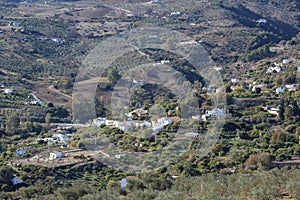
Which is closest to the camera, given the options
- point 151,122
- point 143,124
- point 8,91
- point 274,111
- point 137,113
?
point 143,124

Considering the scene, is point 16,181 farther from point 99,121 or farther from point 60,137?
point 99,121

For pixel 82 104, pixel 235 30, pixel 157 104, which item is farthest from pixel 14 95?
pixel 235 30

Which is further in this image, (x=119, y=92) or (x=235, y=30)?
(x=235, y=30)

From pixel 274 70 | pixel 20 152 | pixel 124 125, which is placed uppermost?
pixel 124 125

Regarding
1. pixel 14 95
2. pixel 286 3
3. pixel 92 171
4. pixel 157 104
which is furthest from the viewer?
pixel 286 3

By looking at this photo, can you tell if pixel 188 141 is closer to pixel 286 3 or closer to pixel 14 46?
pixel 14 46

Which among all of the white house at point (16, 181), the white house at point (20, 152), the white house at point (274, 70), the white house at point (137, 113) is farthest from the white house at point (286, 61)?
the white house at point (16, 181)

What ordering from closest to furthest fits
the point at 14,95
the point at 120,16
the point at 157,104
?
the point at 157,104, the point at 14,95, the point at 120,16

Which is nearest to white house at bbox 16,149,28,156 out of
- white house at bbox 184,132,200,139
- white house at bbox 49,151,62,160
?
white house at bbox 49,151,62,160

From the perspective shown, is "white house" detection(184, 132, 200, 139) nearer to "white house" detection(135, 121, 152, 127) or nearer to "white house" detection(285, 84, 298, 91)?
"white house" detection(135, 121, 152, 127)

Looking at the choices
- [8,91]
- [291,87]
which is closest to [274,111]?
[291,87]

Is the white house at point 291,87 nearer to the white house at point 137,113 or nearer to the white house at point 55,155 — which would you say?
the white house at point 137,113
